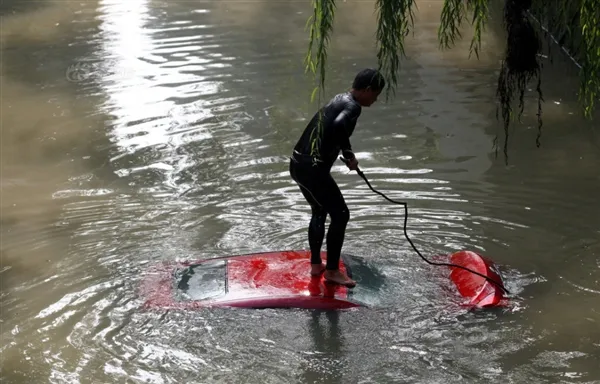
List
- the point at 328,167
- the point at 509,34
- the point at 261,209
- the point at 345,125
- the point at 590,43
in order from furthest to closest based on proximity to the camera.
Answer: the point at 261,209 < the point at 328,167 < the point at 345,125 < the point at 509,34 < the point at 590,43

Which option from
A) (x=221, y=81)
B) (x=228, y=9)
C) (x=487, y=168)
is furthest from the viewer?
(x=228, y=9)

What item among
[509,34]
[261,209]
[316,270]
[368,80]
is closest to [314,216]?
[316,270]

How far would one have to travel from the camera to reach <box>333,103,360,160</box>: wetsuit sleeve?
603 cm

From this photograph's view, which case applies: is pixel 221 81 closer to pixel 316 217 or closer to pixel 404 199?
pixel 404 199

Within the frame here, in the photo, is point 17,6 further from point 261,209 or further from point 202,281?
point 202,281

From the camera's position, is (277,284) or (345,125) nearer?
(345,125)

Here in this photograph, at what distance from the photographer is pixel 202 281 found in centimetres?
662

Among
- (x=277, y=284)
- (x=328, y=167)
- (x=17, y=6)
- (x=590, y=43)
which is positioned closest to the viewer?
(x=590, y=43)

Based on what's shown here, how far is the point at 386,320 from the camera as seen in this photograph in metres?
6.30

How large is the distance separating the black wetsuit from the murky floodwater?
59 centimetres

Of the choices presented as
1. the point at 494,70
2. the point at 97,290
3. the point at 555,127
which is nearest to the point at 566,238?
the point at 555,127

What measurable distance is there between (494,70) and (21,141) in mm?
6938

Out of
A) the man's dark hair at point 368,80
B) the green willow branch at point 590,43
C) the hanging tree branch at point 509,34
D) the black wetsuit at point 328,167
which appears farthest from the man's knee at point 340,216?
the green willow branch at point 590,43

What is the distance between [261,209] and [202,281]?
182cm
